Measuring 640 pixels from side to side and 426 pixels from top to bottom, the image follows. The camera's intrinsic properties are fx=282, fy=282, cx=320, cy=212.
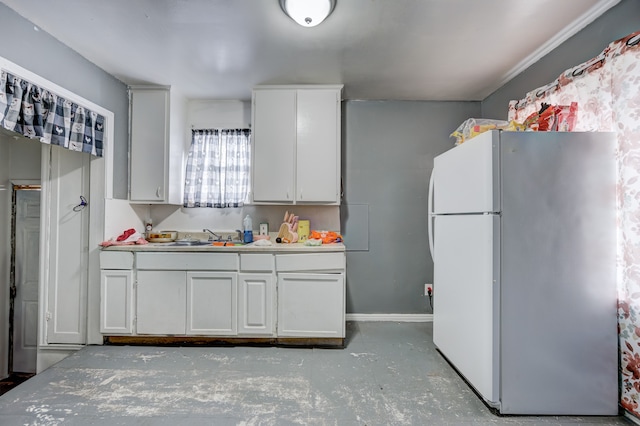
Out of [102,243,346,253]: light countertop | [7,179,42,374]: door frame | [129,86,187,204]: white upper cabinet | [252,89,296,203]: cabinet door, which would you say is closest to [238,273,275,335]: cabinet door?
[102,243,346,253]: light countertop

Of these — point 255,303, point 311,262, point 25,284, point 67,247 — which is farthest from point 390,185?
point 25,284

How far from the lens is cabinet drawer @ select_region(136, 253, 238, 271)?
2.39 metres

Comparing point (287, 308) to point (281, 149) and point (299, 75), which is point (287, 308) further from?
point (299, 75)

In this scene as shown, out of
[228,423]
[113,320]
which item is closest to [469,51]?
[228,423]

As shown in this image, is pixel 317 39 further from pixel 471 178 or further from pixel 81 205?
pixel 81 205

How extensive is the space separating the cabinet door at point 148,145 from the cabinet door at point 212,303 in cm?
96

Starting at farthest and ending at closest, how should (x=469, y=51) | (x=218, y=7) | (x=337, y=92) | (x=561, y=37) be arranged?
(x=337, y=92) → (x=469, y=51) → (x=561, y=37) → (x=218, y=7)

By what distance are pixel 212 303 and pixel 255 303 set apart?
37 cm

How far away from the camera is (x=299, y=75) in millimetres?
2527

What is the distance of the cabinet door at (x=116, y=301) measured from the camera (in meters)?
2.39

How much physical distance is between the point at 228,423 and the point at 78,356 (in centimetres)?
160

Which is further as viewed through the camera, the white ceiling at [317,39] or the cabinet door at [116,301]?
the cabinet door at [116,301]

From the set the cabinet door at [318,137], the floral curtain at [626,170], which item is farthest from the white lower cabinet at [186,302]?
the floral curtain at [626,170]

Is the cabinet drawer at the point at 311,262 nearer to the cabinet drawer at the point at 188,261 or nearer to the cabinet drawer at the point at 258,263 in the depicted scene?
the cabinet drawer at the point at 258,263
